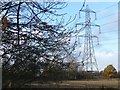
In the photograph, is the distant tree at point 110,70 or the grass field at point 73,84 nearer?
the grass field at point 73,84

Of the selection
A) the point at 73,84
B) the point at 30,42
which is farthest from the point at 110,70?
the point at 30,42

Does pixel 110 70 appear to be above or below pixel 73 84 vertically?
above

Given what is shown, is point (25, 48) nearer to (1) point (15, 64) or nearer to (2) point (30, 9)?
(1) point (15, 64)

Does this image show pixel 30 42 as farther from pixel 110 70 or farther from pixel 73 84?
pixel 110 70

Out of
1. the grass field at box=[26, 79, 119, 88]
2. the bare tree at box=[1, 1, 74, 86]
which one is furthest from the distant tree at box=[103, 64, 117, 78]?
the bare tree at box=[1, 1, 74, 86]

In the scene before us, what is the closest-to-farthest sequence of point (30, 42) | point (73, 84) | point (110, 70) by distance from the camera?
point (30, 42) → point (73, 84) → point (110, 70)

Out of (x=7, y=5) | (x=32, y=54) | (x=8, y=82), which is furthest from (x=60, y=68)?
(x=7, y=5)

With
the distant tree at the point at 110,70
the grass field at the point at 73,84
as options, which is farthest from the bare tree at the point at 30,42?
the distant tree at the point at 110,70

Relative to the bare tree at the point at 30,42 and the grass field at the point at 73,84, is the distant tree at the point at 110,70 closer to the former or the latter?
the grass field at the point at 73,84

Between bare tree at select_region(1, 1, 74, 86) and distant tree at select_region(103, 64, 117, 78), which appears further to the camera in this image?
distant tree at select_region(103, 64, 117, 78)

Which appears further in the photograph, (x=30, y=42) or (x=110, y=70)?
(x=110, y=70)

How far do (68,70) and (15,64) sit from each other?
56 cm

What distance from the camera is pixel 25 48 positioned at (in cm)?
300

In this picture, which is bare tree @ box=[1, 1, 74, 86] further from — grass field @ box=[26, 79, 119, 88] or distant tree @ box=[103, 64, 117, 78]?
distant tree @ box=[103, 64, 117, 78]
